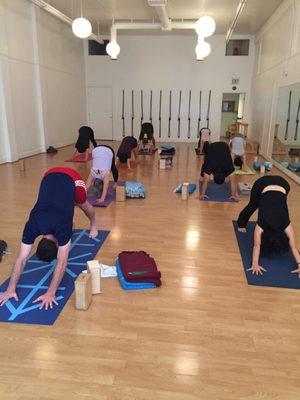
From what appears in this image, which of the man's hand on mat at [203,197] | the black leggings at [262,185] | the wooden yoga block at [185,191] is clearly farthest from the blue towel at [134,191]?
the black leggings at [262,185]

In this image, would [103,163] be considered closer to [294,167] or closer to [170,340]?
[170,340]

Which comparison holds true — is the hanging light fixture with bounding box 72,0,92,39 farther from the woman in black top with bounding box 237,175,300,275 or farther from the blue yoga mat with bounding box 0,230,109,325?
the woman in black top with bounding box 237,175,300,275

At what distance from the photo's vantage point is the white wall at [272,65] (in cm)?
651

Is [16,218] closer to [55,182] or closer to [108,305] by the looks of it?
[55,182]

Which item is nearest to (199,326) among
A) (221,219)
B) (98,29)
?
(221,219)

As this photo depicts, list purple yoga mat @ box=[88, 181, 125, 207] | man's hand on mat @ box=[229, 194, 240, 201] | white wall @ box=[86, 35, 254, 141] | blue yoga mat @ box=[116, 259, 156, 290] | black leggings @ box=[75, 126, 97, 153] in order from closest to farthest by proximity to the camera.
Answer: blue yoga mat @ box=[116, 259, 156, 290], purple yoga mat @ box=[88, 181, 125, 207], man's hand on mat @ box=[229, 194, 240, 201], black leggings @ box=[75, 126, 97, 153], white wall @ box=[86, 35, 254, 141]

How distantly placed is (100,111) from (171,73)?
2856 millimetres

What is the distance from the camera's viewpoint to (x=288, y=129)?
6586 mm

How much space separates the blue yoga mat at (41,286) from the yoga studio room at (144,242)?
0.04 ft

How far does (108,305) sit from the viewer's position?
7.25 feet

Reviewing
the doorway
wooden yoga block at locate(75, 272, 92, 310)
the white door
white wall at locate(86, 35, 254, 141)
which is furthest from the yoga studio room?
the doorway

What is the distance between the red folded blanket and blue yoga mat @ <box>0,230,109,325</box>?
358 millimetres

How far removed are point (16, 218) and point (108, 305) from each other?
209 centimetres

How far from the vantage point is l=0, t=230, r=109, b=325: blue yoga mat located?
6.79 feet
